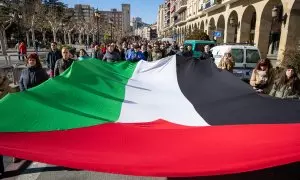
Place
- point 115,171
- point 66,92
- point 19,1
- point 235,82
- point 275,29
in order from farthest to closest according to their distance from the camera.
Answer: point 19,1
point 275,29
point 235,82
point 66,92
point 115,171

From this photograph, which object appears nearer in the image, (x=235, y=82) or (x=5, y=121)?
(x=5, y=121)

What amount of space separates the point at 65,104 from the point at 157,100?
1.69 meters

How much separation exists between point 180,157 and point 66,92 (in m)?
2.42

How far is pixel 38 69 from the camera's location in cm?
590

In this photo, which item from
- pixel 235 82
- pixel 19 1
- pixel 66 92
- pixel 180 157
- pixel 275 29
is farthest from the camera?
pixel 19 1

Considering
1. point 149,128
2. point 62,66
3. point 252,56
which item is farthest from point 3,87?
point 252,56

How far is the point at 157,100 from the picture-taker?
16.9ft

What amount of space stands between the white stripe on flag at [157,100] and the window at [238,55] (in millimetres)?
5845

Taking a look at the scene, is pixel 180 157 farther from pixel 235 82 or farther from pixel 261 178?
pixel 235 82

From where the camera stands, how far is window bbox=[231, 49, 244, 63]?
12.9 meters

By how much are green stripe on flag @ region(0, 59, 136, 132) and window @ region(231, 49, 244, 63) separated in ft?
27.0

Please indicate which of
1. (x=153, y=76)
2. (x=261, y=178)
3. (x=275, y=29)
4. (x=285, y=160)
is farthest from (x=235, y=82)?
(x=275, y=29)

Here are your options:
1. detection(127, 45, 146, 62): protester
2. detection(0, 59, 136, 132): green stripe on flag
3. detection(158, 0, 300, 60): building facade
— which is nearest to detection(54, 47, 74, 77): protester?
detection(0, 59, 136, 132): green stripe on flag

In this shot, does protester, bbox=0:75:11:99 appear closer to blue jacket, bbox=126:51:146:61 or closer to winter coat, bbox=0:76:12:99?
winter coat, bbox=0:76:12:99
